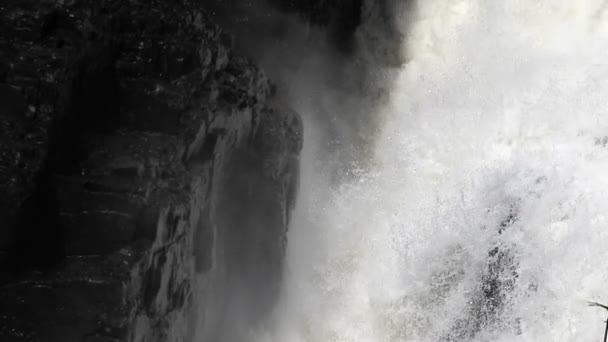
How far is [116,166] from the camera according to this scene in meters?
12.4

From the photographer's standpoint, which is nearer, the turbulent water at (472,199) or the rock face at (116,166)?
the rock face at (116,166)

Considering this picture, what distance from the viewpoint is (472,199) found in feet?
61.5

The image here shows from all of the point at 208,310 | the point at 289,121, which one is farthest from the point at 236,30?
the point at 208,310

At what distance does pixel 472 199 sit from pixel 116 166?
8.82 meters

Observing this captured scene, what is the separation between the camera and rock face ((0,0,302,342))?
11672mm

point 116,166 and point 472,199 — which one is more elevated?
point 472,199

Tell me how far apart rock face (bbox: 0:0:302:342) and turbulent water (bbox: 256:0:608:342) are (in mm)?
3763

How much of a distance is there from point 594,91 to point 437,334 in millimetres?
6788

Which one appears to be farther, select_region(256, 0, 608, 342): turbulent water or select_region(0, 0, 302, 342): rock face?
select_region(256, 0, 608, 342): turbulent water

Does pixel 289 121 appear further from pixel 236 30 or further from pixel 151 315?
pixel 151 315

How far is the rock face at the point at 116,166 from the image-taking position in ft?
38.3

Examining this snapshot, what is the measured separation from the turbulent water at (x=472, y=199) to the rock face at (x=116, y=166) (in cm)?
376

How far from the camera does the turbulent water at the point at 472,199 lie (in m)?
16.8

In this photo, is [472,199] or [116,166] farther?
[472,199]
